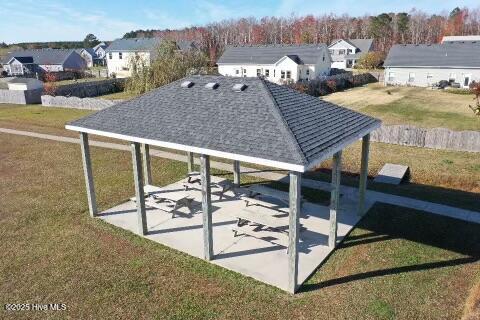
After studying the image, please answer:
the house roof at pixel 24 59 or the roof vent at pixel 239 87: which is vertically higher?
the house roof at pixel 24 59

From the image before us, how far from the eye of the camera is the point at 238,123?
9.16m

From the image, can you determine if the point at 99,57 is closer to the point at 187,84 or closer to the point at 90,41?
the point at 90,41

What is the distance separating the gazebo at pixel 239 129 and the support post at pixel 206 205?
25mm

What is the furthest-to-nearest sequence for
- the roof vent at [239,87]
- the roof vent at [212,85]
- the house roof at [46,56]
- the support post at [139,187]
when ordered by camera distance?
1. the house roof at [46,56]
2. the roof vent at [212,85]
3. the roof vent at [239,87]
4. the support post at [139,187]

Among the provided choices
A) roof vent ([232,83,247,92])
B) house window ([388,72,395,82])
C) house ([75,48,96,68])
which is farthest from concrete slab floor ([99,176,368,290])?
house ([75,48,96,68])

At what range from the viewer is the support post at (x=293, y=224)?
7725 mm

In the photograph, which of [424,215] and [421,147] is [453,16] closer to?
[421,147]

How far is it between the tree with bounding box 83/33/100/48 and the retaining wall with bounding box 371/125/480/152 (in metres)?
126

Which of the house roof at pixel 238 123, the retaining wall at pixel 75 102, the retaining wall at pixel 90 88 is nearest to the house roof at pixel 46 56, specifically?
the retaining wall at pixel 90 88

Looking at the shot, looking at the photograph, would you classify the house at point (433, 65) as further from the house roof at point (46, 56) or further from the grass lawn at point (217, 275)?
the house roof at point (46, 56)

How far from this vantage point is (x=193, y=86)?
1179 cm

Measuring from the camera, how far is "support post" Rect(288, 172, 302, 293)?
7.72m

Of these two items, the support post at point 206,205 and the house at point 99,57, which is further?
the house at point 99,57

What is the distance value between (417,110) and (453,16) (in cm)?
11272
